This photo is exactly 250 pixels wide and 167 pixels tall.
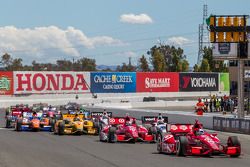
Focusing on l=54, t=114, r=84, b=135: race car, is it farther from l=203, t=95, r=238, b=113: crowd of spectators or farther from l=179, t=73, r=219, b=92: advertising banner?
l=179, t=73, r=219, b=92: advertising banner

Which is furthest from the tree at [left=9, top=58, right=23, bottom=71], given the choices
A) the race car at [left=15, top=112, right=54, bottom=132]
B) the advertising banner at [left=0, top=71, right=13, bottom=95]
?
the race car at [left=15, top=112, right=54, bottom=132]

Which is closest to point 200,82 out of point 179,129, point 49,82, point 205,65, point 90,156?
point 205,65

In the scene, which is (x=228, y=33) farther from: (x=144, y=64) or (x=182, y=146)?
(x=144, y=64)

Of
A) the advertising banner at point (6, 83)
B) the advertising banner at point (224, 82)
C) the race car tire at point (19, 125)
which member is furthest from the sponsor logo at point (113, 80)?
the race car tire at point (19, 125)

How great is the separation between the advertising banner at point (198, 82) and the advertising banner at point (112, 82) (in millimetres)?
9559

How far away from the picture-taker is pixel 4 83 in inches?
3135

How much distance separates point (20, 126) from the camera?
32.5 m

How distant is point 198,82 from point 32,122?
7004 cm

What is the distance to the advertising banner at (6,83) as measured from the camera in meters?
79.4

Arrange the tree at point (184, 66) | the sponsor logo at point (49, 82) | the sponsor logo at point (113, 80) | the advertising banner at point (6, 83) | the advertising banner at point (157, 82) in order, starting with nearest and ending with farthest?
the advertising banner at point (6, 83) → the sponsor logo at point (49, 82) → the sponsor logo at point (113, 80) → the advertising banner at point (157, 82) → the tree at point (184, 66)

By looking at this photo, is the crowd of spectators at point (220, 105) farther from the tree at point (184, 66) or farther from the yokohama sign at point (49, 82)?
the tree at point (184, 66)

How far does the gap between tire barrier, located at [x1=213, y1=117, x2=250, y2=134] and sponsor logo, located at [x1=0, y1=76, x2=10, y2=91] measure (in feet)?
164

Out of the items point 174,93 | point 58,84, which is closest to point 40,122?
point 58,84

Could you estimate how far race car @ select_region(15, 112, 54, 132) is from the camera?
32.1 metres
